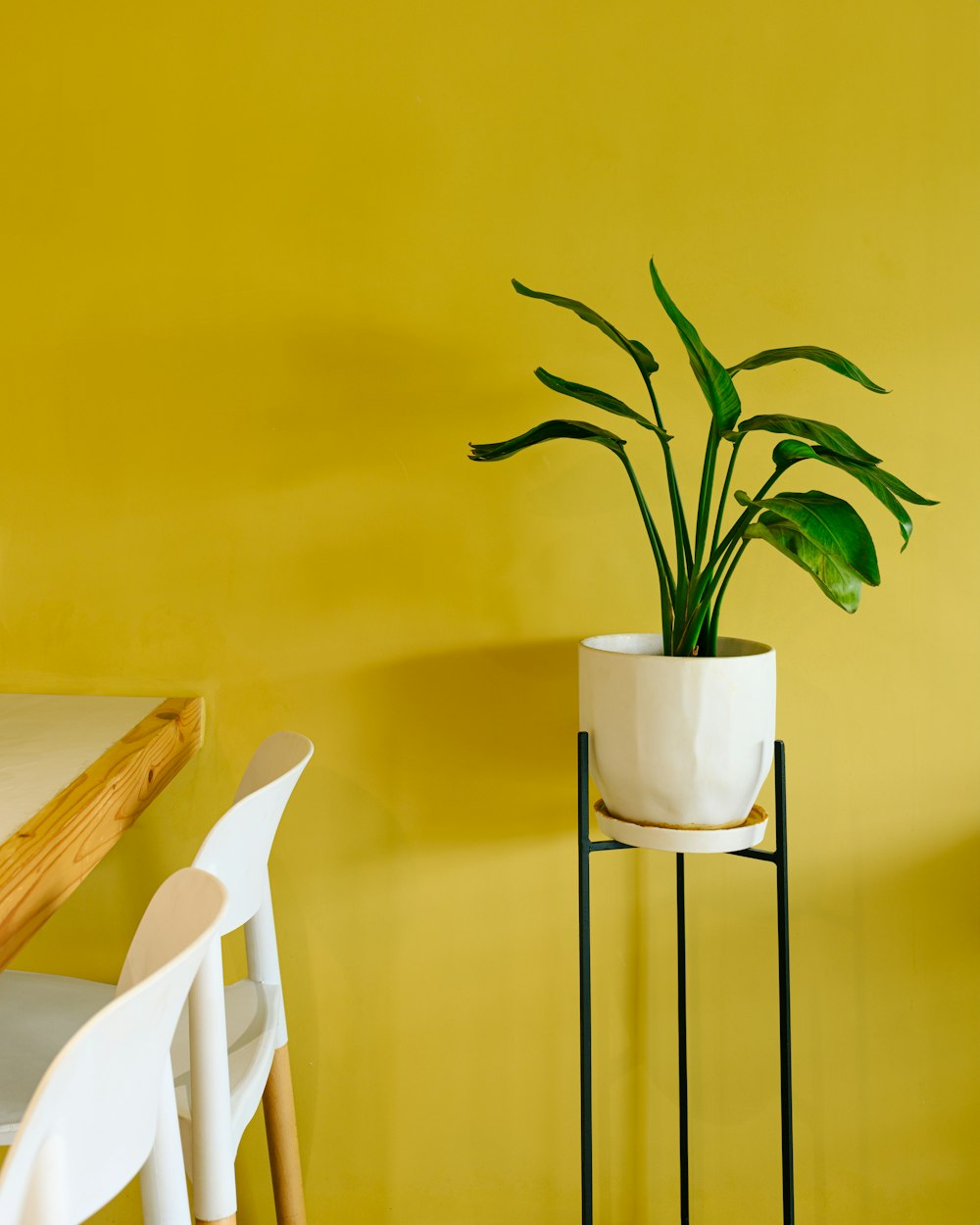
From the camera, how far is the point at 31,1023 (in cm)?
116

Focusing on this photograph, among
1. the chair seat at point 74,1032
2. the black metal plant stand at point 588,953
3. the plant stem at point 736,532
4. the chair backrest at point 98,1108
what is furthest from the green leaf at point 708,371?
the chair seat at point 74,1032

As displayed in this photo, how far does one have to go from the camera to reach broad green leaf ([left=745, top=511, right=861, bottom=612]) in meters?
1.09

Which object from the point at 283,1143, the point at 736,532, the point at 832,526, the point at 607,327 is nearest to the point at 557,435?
the point at 607,327

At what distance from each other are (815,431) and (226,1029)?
0.97 meters

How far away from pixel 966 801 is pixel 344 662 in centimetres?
100

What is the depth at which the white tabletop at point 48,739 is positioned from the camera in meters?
1.07

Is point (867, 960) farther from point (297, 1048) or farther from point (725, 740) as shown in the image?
point (297, 1048)

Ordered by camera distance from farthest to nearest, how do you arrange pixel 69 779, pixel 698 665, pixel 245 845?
pixel 698 665 < pixel 69 779 < pixel 245 845

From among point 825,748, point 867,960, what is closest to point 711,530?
point 825,748

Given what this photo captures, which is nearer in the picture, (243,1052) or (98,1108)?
(98,1108)

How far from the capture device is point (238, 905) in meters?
1.02

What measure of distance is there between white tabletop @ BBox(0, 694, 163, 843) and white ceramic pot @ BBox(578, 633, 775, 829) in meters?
0.65

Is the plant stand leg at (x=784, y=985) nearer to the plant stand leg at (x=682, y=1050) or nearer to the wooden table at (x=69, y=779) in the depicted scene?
the plant stand leg at (x=682, y=1050)

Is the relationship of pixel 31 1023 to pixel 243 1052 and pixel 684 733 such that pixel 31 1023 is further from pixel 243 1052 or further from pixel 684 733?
pixel 684 733
